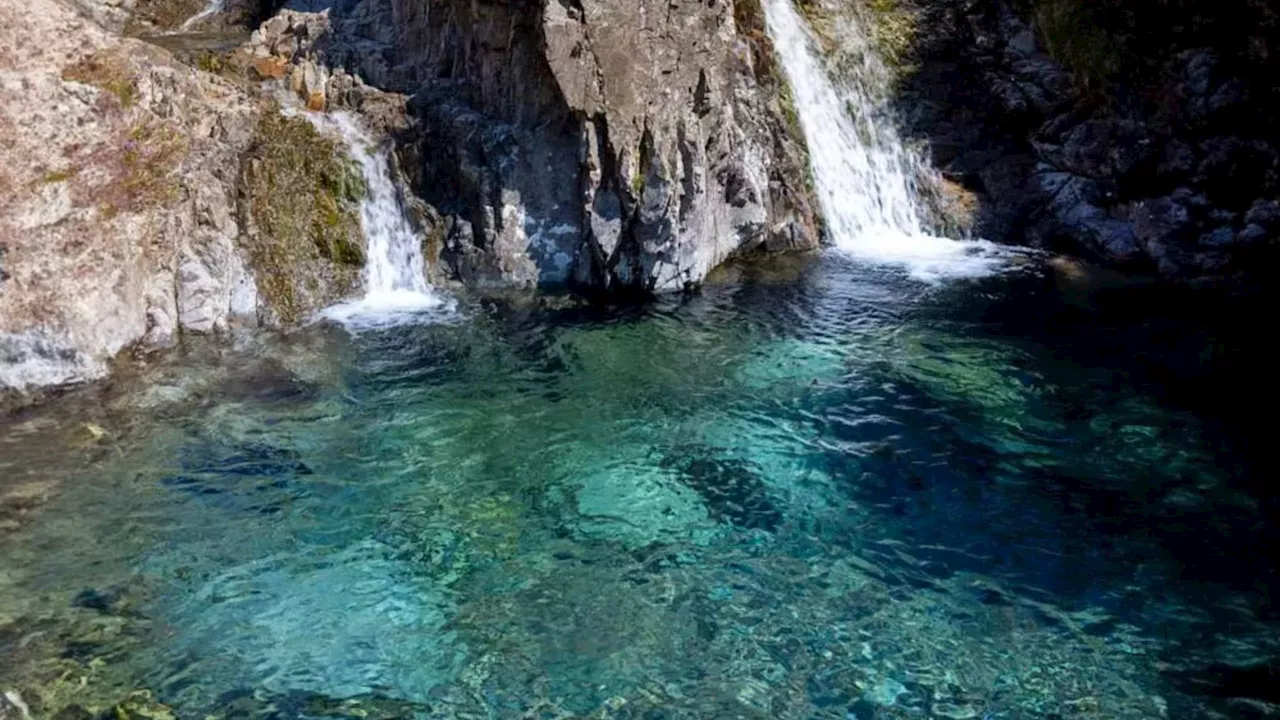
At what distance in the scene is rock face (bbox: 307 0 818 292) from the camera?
57.1 feet

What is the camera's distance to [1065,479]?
1227 cm

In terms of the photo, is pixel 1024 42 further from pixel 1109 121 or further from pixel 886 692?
pixel 886 692

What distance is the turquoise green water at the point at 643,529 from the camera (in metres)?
8.97

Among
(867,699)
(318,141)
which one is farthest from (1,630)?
(318,141)

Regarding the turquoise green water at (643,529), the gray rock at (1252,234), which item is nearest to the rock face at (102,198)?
the turquoise green water at (643,529)

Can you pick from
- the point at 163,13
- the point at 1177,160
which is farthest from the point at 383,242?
the point at 1177,160

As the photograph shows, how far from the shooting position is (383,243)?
1778 centimetres

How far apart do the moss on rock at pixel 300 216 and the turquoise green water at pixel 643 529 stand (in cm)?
116

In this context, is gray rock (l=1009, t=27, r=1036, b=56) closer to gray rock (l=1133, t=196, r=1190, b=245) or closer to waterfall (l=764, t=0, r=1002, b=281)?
waterfall (l=764, t=0, r=1002, b=281)

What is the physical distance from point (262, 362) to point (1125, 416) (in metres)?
12.0

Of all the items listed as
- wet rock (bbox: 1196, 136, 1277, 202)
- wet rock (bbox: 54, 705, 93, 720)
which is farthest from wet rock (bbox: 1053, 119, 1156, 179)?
wet rock (bbox: 54, 705, 93, 720)

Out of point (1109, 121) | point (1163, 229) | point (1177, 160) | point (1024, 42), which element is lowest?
point (1163, 229)

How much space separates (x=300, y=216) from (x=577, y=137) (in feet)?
15.9

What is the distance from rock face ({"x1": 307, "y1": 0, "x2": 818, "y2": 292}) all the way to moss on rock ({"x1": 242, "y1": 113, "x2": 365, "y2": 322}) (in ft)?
4.79
